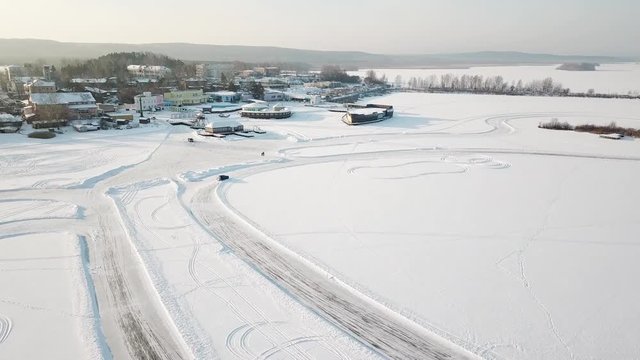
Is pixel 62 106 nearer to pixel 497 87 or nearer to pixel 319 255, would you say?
pixel 319 255

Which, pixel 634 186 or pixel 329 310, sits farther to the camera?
pixel 634 186

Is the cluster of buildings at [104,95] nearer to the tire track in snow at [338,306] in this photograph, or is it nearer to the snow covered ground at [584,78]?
the tire track in snow at [338,306]

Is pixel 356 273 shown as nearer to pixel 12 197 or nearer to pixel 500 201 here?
pixel 500 201

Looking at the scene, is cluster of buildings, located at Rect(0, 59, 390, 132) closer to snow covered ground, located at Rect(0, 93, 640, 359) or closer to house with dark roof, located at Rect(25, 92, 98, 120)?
house with dark roof, located at Rect(25, 92, 98, 120)

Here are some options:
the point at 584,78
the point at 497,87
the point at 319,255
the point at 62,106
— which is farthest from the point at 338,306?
the point at 584,78

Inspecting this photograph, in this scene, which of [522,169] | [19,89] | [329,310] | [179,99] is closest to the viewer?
[329,310]

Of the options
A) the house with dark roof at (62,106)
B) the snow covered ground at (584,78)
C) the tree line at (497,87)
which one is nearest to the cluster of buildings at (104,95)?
the house with dark roof at (62,106)

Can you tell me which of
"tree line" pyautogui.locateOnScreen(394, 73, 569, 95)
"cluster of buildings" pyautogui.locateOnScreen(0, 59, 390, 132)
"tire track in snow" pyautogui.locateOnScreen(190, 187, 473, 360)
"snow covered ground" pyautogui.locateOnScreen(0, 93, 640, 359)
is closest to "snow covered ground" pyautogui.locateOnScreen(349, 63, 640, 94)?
"tree line" pyautogui.locateOnScreen(394, 73, 569, 95)

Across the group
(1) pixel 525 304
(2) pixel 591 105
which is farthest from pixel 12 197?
(2) pixel 591 105
